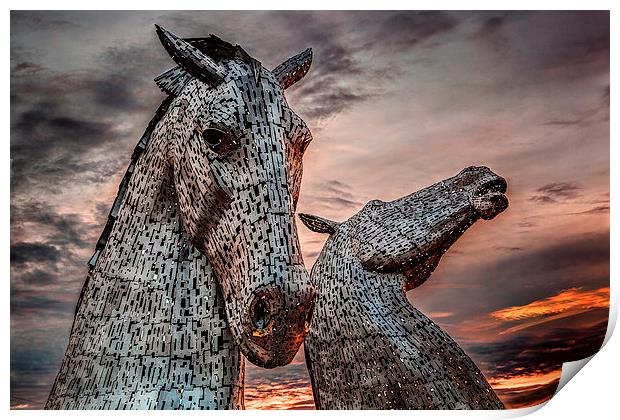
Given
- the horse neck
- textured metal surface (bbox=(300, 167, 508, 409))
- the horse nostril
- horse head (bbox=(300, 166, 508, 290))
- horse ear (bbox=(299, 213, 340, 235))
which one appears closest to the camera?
the horse nostril

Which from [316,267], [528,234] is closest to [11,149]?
[316,267]

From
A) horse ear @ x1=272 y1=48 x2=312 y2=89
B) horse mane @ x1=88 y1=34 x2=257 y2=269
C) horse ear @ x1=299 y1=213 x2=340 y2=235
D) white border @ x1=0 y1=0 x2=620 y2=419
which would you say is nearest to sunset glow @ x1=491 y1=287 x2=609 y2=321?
white border @ x1=0 y1=0 x2=620 y2=419

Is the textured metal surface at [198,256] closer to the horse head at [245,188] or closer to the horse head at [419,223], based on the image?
the horse head at [245,188]

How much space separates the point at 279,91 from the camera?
121cm

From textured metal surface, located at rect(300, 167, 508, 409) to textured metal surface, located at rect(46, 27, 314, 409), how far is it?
747 millimetres

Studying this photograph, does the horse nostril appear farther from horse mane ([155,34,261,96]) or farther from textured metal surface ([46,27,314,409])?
horse mane ([155,34,261,96])

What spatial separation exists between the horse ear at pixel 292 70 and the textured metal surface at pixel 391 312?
2.55 feet

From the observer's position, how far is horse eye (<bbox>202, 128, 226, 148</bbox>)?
1.12 meters

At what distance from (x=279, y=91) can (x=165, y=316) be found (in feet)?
1.29

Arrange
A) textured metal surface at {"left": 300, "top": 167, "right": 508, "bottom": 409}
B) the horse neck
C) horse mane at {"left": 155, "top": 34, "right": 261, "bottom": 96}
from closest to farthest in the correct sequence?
the horse neck
horse mane at {"left": 155, "top": 34, "right": 261, "bottom": 96}
textured metal surface at {"left": 300, "top": 167, "right": 508, "bottom": 409}

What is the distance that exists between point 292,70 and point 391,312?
851 millimetres
